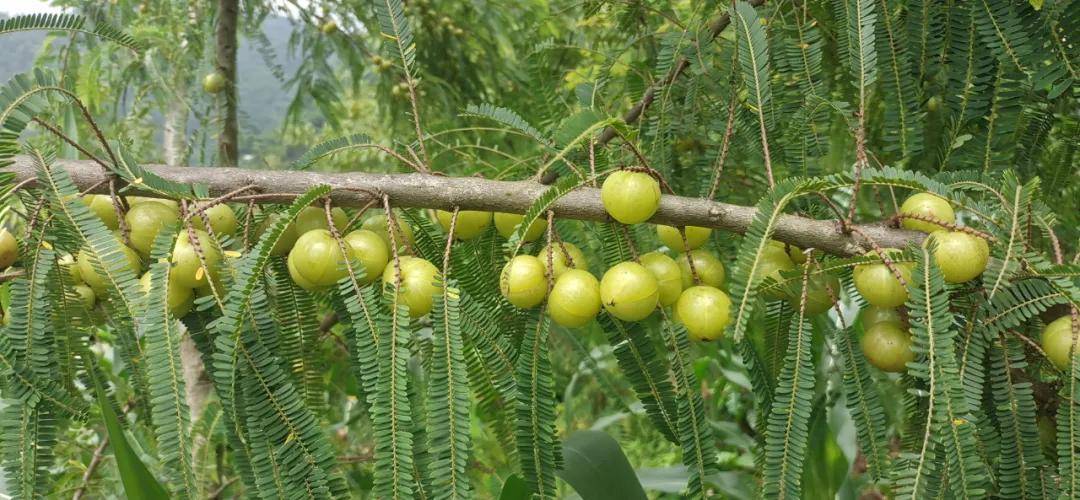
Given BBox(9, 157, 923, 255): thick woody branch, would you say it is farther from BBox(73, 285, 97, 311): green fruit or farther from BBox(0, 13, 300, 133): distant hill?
BBox(0, 13, 300, 133): distant hill

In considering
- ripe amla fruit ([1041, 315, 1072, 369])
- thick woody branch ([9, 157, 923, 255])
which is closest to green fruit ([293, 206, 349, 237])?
thick woody branch ([9, 157, 923, 255])

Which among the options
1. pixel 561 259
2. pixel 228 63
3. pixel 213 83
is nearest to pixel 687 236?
pixel 561 259

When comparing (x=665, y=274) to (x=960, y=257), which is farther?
(x=665, y=274)

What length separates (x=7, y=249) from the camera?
1.38m

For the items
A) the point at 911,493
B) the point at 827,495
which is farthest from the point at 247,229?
the point at 827,495

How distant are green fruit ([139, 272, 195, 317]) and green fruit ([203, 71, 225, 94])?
1.84 m

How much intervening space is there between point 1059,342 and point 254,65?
519 cm

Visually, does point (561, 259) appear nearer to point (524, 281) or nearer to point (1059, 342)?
point (524, 281)

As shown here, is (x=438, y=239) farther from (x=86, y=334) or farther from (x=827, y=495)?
(x=827, y=495)

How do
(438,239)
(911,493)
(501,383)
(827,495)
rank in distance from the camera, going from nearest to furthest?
(911,493)
(501,383)
(438,239)
(827,495)

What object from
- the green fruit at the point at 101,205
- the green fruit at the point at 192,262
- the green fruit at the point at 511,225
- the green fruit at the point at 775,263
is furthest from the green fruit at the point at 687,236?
the green fruit at the point at 101,205

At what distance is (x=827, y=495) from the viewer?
2586mm

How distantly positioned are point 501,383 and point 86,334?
2.56 feet

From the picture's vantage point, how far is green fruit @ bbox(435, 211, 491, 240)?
1.58 metres
